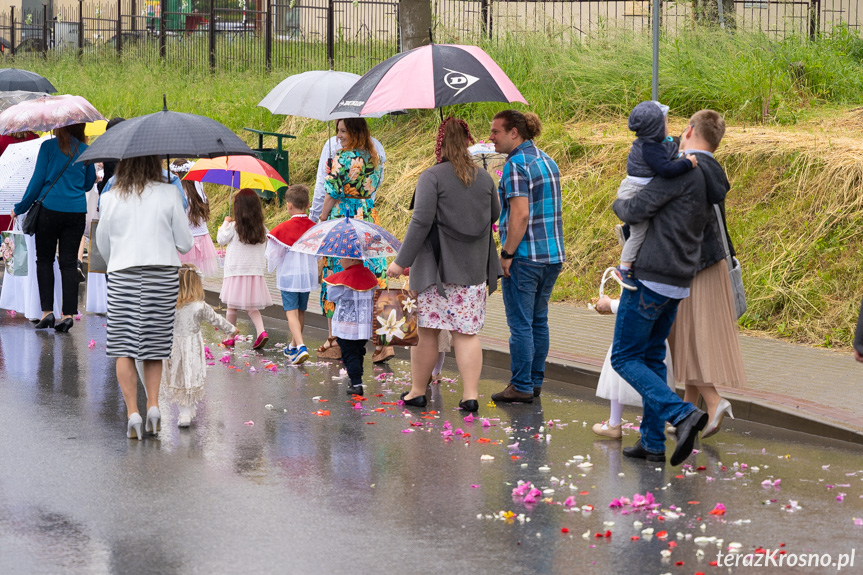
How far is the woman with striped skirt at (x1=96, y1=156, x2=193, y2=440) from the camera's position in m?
6.79

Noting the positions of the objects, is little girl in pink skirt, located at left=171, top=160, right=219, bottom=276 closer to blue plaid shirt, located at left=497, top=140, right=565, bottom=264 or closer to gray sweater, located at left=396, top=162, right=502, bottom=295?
gray sweater, located at left=396, top=162, right=502, bottom=295

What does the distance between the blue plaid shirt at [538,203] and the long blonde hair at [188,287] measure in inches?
83.8

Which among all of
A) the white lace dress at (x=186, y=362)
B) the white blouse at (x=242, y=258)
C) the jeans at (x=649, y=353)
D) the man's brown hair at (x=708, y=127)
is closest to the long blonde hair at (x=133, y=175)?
the white lace dress at (x=186, y=362)

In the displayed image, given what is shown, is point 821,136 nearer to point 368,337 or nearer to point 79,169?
point 368,337

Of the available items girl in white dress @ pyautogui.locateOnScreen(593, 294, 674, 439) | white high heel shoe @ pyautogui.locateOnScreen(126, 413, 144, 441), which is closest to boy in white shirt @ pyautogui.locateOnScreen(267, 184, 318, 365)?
white high heel shoe @ pyautogui.locateOnScreen(126, 413, 144, 441)

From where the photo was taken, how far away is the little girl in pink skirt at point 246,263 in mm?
9984

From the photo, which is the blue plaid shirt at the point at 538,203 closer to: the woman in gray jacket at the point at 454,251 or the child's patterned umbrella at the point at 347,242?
the woman in gray jacket at the point at 454,251

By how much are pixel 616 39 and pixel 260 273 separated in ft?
28.7

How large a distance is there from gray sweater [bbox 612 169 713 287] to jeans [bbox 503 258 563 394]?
1.54 meters

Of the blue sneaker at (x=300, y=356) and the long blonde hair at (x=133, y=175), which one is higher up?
the long blonde hair at (x=133, y=175)

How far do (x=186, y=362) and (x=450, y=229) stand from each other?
194 centimetres

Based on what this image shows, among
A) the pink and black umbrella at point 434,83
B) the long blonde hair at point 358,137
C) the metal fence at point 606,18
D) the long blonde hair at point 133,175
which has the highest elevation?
the metal fence at point 606,18

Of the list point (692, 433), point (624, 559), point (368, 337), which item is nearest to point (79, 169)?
point (368, 337)

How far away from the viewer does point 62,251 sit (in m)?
10.6
